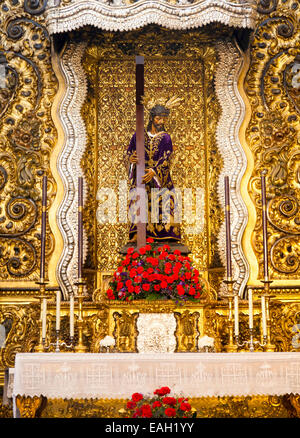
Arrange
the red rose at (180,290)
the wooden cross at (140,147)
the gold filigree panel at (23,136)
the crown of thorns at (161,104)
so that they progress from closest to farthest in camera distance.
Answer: the red rose at (180,290) < the wooden cross at (140,147) < the gold filigree panel at (23,136) < the crown of thorns at (161,104)

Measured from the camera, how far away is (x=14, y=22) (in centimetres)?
746

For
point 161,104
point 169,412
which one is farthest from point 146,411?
point 161,104

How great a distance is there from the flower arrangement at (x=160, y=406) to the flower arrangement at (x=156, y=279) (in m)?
1.42

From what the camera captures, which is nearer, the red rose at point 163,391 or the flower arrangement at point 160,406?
the flower arrangement at point 160,406

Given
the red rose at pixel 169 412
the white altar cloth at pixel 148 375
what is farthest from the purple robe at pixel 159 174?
the red rose at pixel 169 412

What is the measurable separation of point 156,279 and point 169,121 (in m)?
2.41

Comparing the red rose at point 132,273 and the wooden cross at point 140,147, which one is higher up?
the wooden cross at point 140,147

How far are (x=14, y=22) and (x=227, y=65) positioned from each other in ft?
7.63

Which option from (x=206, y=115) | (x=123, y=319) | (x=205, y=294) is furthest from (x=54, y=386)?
(x=206, y=115)

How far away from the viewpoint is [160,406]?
14.4 feet

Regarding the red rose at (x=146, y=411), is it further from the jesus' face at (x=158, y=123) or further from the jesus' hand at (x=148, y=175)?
the jesus' face at (x=158, y=123)

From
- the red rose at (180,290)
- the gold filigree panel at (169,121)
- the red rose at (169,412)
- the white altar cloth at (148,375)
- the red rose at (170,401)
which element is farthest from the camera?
the gold filigree panel at (169,121)

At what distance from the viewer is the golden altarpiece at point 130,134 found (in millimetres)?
6812

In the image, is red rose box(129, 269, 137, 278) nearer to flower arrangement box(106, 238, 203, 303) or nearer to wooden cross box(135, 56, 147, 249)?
flower arrangement box(106, 238, 203, 303)
